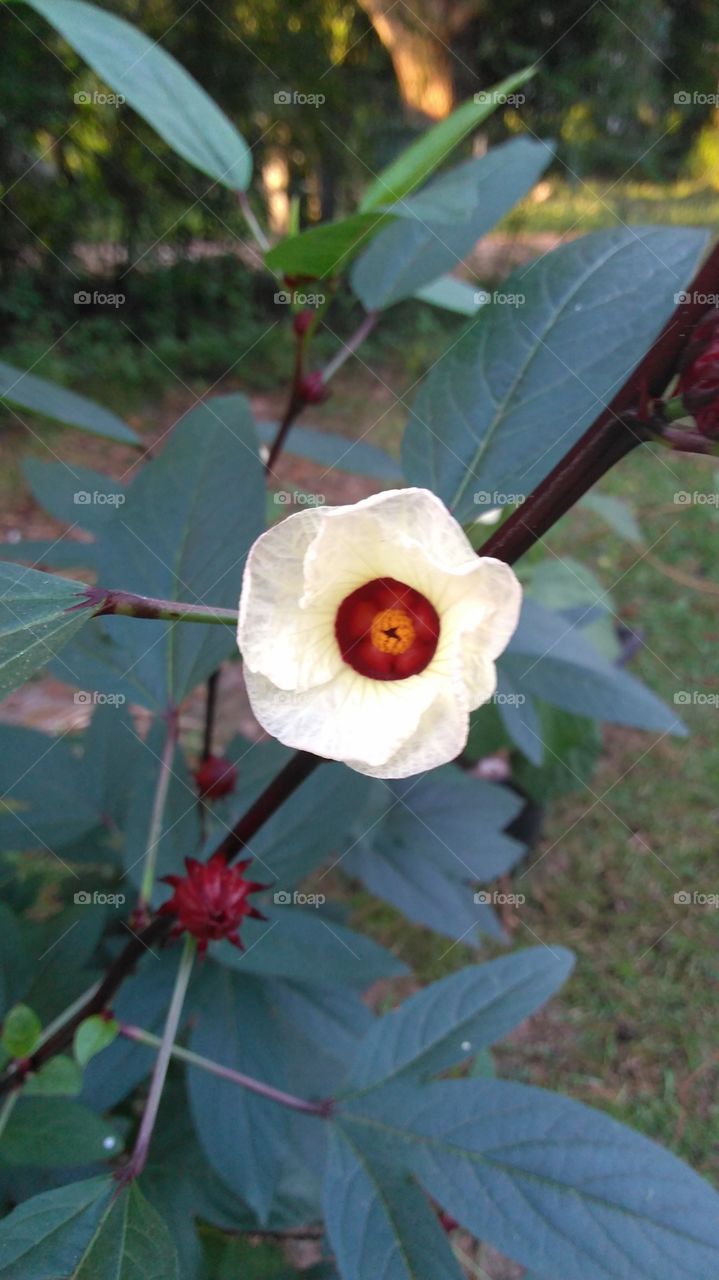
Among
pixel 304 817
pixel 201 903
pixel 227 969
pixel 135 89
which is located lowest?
pixel 227 969

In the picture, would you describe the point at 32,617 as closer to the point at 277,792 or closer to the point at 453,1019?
the point at 277,792

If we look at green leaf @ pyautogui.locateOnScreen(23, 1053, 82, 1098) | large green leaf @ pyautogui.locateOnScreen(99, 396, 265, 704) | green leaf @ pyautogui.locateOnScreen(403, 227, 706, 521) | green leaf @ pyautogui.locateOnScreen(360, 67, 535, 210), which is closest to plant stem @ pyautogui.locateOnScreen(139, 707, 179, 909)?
large green leaf @ pyautogui.locateOnScreen(99, 396, 265, 704)

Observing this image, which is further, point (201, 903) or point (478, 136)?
point (478, 136)

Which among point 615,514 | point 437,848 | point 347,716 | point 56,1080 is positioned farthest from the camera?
point 615,514

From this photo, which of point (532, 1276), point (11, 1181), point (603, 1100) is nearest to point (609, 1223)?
point (532, 1276)

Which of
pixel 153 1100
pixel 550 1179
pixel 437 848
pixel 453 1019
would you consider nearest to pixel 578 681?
pixel 437 848

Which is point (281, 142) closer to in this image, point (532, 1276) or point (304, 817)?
point (304, 817)
